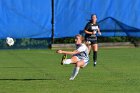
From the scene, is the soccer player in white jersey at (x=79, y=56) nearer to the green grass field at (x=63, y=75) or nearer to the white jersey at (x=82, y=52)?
the white jersey at (x=82, y=52)

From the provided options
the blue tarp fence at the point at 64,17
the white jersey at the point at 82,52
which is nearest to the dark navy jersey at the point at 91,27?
the white jersey at the point at 82,52

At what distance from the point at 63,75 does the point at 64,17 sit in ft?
38.2

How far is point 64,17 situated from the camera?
26250mm

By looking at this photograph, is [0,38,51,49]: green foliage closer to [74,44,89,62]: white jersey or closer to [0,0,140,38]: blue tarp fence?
[0,0,140,38]: blue tarp fence

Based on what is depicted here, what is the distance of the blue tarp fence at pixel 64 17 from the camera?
25703 millimetres

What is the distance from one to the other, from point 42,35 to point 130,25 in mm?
4377

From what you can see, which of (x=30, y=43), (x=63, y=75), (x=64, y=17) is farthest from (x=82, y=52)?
(x=30, y=43)

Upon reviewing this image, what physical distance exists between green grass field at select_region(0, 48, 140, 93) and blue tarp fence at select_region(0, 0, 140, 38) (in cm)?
317

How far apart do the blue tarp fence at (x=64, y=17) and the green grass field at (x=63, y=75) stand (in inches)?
125

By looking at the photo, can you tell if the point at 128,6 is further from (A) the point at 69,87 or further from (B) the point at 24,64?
(A) the point at 69,87

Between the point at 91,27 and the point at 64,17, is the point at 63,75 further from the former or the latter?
the point at 64,17

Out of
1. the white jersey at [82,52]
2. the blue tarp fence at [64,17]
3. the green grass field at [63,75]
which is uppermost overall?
the blue tarp fence at [64,17]

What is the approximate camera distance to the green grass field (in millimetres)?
11852

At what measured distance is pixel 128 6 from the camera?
2692 centimetres
